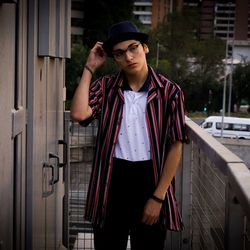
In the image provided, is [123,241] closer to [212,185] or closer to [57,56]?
[212,185]

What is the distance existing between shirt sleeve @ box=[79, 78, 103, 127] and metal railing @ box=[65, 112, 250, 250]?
0.47 metres

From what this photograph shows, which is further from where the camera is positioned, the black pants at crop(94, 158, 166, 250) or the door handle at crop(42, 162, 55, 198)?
the door handle at crop(42, 162, 55, 198)

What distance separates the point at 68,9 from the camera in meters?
4.74

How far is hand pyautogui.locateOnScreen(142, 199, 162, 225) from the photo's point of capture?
2939 mm

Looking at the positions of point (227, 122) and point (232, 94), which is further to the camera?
point (232, 94)

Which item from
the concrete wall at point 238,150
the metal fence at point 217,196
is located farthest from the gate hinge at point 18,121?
the concrete wall at point 238,150

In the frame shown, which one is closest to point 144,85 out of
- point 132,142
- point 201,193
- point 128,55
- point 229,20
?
point 128,55

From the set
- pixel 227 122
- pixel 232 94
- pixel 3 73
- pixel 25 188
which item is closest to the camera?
pixel 3 73

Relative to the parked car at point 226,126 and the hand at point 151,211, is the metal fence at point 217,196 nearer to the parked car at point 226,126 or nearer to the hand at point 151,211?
the hand at point 151,211

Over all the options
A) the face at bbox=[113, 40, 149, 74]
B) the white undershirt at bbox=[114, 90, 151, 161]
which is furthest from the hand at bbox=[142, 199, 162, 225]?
the face at bbox=[113, 40, 149, 74]

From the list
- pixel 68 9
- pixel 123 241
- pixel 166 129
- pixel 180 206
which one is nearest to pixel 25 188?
pixel 123 241

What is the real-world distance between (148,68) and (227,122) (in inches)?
1740

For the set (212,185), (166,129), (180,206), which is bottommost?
(180,206)

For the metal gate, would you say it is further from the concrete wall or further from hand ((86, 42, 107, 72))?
hand ((86, 42, 107, 72))
